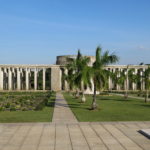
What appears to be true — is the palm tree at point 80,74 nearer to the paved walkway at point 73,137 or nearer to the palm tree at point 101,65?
the palm tree at point 101,65

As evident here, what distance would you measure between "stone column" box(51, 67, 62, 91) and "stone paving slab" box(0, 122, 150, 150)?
5943 cm

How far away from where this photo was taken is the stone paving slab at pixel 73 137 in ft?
30.4

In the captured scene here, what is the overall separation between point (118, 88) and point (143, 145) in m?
69.0

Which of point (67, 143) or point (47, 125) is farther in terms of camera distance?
point (47, 125)

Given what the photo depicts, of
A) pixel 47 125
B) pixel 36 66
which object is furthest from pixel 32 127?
pixel 36 66

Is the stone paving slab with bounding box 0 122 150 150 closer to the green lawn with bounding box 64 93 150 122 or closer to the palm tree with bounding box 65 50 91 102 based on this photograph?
the green lawn with bounding box 64 93 150 122

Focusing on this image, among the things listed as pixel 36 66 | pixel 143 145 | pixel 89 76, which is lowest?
pixel 143 145

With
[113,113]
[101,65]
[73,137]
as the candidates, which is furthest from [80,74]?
[73,137]

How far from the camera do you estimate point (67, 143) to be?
9.67 metres

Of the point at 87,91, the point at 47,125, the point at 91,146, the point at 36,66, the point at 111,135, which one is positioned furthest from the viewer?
the point at 36,66

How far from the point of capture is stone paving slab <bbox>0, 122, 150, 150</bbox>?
30.4ft

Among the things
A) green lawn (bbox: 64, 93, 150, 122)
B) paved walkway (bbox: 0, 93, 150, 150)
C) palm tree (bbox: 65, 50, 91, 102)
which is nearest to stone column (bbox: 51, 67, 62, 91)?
palm tree (bbox: 65, 50, 91, 102)

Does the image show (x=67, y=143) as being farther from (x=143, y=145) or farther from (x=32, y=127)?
(x=32, y=127)

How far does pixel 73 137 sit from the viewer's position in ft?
35.1
